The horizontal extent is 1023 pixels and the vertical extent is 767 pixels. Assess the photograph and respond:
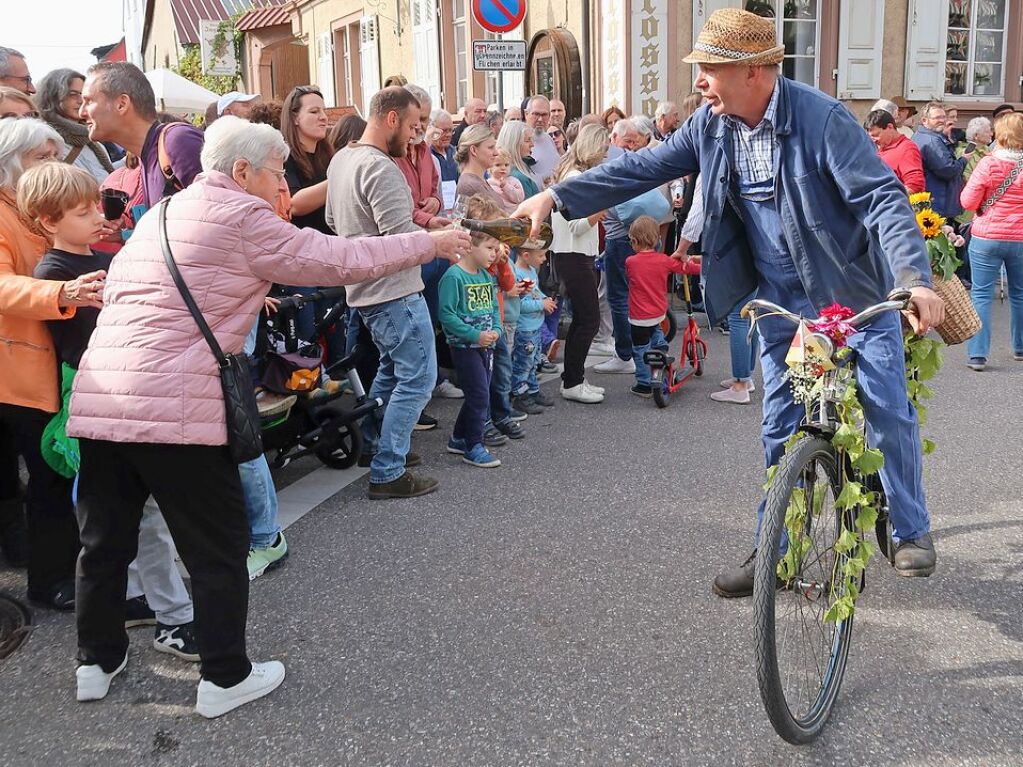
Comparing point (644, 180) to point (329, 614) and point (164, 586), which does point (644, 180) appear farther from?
point (164, 586)

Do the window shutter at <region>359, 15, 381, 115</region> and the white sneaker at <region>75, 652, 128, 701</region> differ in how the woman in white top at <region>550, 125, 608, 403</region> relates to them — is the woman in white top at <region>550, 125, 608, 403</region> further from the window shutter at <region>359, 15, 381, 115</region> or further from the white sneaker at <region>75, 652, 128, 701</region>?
the window shutter at <region>359, 15, 381, 115</region>

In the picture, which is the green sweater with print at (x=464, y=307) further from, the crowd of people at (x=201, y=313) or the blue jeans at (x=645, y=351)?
the blue jeans at (x=645, y=351)

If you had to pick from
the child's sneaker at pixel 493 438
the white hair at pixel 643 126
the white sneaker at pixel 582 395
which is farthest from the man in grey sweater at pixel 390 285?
the white hair at pixel 643 126

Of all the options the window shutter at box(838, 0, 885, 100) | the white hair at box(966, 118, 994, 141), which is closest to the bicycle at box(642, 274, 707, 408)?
the white hair at box(966, 118, 994, 141)

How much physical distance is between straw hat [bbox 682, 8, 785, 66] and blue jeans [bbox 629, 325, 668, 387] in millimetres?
3878

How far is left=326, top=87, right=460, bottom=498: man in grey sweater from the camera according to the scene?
4871mm

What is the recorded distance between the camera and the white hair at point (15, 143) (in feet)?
12.4

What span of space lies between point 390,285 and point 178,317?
2.06 metres

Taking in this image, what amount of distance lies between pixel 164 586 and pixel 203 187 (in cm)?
143

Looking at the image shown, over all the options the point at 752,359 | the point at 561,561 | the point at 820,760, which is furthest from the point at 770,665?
the point at 752,359

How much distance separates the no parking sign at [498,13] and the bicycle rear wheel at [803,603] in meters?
8.03

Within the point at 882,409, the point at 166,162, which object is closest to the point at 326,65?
the point at 166,162

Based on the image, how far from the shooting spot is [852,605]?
3160 mm

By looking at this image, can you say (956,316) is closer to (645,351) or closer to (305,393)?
(305,393)
